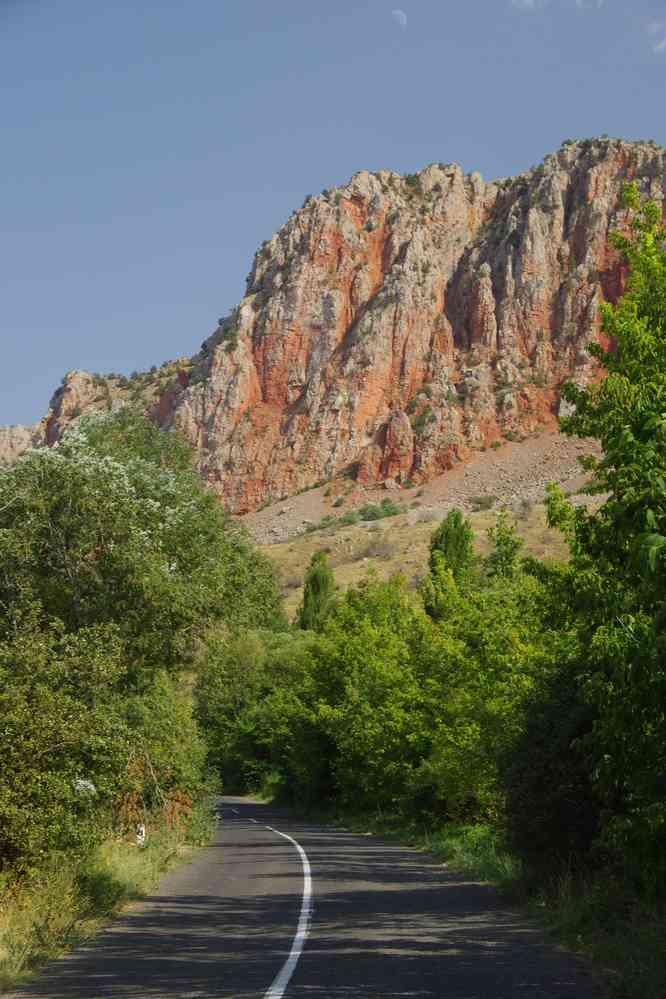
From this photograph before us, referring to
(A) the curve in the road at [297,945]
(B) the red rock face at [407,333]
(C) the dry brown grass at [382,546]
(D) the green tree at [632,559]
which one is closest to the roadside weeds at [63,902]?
(A) the curve in the road at [297,945]

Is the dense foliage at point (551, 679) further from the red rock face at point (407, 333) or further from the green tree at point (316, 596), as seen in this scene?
the red rock face at point (407, 333)

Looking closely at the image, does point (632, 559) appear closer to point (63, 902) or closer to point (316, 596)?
point (63, 902)

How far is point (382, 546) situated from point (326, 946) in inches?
4221

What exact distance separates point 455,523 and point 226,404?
110 metres

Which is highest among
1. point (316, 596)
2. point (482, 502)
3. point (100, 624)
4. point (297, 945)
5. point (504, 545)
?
point (482, 502)

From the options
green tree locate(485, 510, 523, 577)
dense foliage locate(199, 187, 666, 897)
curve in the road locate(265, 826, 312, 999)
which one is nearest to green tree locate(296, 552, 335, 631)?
dense foliage locate(199, 187, 666, 897)

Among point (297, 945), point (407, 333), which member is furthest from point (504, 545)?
point (407, 333)

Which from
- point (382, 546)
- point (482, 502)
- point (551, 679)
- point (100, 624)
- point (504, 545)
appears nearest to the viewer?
point (551, 679)

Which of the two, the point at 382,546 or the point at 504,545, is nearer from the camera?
the point at 504,545

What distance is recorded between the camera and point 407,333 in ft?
571

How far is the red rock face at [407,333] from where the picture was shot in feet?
556

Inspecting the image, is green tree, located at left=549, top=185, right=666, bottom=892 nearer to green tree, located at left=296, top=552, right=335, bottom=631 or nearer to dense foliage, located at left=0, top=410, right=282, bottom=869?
dense foliage, located at left=0, top=410, right=282, bottom=869

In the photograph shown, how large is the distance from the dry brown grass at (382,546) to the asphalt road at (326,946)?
75441 mm

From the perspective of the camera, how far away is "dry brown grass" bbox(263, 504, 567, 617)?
4136 inches
